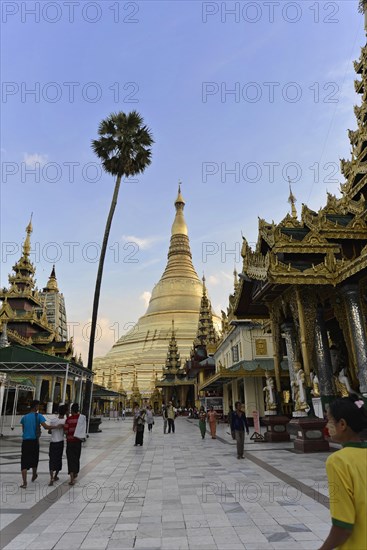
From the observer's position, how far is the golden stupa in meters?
64.8

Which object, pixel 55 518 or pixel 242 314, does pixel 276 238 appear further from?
pixel 55 518

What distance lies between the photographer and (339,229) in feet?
48.2

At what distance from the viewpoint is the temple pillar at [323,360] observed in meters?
14.9

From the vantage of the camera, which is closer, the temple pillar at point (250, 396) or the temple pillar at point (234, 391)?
the temple pillar at point (250, 396)

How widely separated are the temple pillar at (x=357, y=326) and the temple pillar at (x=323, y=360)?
5.15 feet

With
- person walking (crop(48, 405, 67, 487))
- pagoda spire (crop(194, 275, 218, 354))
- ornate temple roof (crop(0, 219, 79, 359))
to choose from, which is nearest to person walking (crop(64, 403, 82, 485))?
person walking (crop(48, 405, 67, 487))

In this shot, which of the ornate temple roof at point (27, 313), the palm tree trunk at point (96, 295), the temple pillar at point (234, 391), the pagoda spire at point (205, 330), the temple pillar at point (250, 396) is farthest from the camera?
the pagoda spire at point (205, 330)

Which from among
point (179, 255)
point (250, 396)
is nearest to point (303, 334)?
point (250, 396)

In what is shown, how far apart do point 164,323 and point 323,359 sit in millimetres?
58556

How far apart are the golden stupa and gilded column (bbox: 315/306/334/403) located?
47.5 meters

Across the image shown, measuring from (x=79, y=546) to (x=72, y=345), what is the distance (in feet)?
121

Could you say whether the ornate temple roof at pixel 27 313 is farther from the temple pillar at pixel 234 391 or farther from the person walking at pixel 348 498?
the person walking at pixel 348 498

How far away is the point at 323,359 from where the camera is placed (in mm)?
15250

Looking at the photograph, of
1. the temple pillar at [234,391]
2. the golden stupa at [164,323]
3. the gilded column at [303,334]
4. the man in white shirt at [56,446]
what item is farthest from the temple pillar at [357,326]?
the golden stupa at [164,323]
